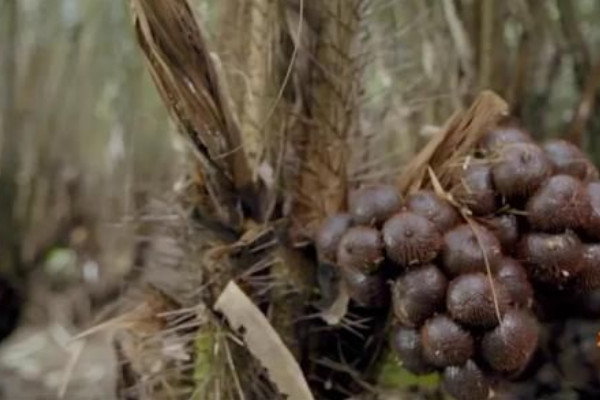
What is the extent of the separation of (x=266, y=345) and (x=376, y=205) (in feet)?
0.55

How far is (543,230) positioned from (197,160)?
1.07 ft

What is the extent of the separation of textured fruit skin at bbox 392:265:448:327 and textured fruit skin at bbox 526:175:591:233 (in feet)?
0.32

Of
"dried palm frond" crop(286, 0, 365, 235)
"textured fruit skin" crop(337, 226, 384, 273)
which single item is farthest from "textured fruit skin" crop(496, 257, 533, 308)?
"dried palm frond" crop(286, 0, 365, 235)

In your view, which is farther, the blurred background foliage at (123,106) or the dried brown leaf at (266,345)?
the blurred background foliage at (123,106)

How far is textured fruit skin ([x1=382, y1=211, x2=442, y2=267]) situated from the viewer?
917 mm

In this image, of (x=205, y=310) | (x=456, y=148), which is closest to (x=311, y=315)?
(x=205, y=310)

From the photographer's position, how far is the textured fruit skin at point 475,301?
0.89 m

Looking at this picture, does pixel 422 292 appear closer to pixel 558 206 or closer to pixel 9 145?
pixel 558 206

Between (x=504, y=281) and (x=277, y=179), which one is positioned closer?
(x=504, y=281)

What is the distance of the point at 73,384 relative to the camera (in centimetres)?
185

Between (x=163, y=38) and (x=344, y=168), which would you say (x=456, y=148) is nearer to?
(x=344, y=168)

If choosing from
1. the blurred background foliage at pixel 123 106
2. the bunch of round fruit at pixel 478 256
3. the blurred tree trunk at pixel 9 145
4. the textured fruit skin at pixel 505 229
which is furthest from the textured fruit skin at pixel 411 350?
the blurred tree trunk at pixel 9 145

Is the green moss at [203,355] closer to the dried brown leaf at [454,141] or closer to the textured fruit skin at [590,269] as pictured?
the dried brown leaf at [454,141]

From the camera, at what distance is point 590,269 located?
3.10 ft
